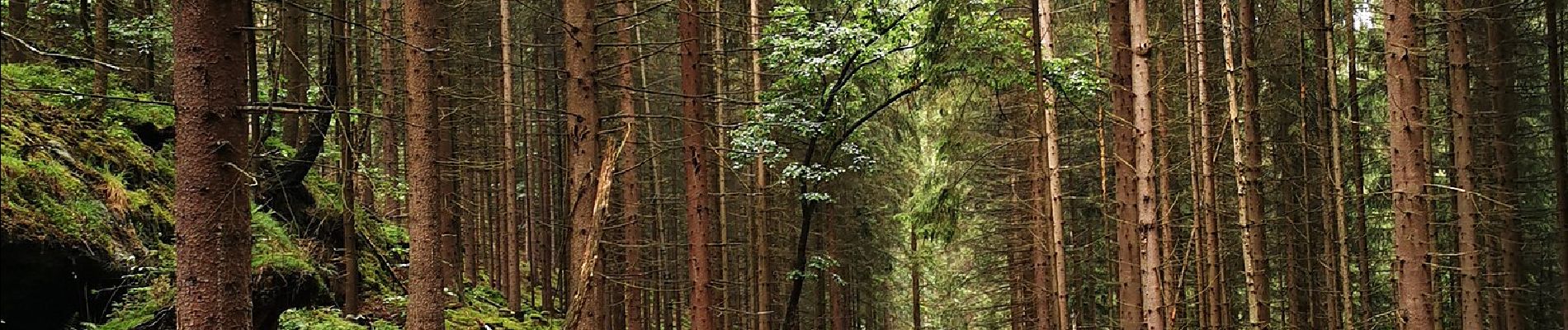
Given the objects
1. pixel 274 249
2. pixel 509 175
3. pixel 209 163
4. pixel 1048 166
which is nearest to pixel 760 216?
pixel 509 175

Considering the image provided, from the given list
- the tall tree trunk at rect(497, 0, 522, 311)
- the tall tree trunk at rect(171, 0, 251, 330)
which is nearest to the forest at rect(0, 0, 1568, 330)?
the tall tree trunk at rect(171, 0, 251, 330)

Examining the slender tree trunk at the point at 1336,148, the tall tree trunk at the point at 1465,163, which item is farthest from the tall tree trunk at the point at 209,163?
the tall tree trunk at the point at 1465,163

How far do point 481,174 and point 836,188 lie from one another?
34.5ft

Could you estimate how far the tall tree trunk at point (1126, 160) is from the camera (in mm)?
10711

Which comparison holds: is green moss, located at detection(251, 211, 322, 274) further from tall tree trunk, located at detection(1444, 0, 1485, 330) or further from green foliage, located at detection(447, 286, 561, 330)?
tall tree trunk, located at detection(1444, 0, 1485, 330)

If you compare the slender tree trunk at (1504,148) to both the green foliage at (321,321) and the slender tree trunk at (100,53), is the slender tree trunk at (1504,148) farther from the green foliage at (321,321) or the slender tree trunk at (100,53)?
the slender tree trunk at (100,53)

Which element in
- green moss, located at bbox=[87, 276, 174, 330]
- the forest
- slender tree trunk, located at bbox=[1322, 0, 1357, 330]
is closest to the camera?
the forest

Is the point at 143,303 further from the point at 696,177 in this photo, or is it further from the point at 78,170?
the point at 696,177

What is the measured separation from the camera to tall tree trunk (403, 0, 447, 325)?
1034cm

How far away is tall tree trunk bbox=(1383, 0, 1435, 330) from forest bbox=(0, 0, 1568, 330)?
26 mm

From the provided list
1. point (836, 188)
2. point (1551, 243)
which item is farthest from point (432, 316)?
point (1551, 243)

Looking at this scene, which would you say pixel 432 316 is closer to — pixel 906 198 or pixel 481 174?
pixel 906 198

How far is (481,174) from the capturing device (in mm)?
27766

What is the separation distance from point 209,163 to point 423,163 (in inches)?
193
